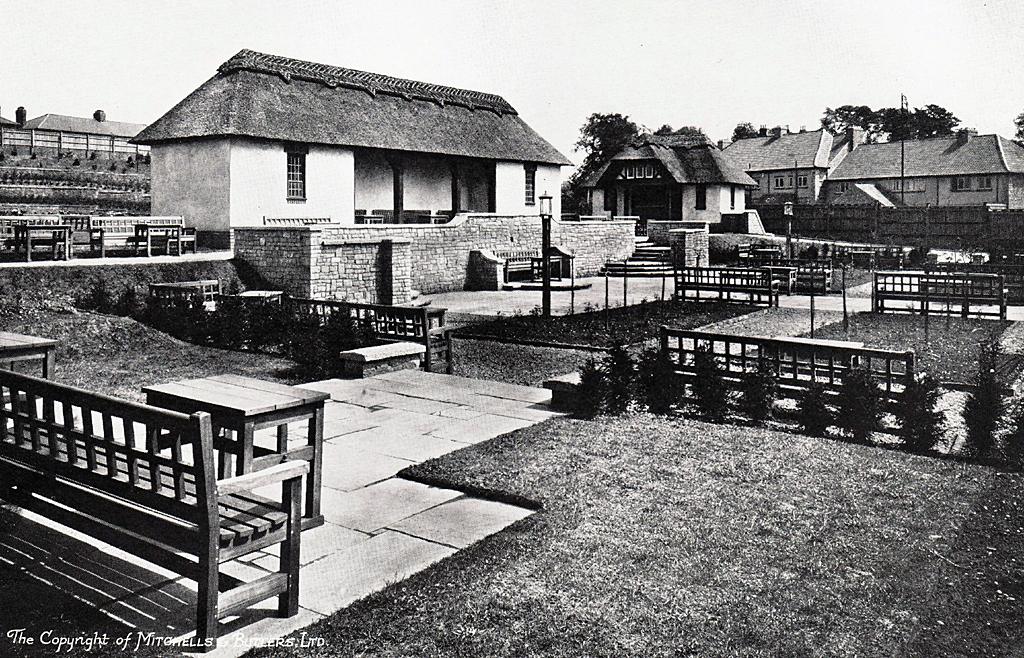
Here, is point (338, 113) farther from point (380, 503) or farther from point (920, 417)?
point (380, 503)

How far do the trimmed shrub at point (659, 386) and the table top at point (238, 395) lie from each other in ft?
15.9

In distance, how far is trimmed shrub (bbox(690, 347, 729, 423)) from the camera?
354 inches

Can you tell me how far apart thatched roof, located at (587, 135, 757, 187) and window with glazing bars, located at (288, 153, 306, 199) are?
25.2m

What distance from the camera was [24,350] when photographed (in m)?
6.88

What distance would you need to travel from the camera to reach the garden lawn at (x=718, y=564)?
165 inches

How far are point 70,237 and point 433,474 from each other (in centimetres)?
1547

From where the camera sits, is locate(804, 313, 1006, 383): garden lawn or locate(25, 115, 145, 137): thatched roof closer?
locate(804, 313, 1006, 383): garden lawn

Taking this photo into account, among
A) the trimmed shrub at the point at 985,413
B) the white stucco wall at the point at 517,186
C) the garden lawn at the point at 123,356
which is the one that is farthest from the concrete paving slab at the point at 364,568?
the white stucco wall at the point at 517,186

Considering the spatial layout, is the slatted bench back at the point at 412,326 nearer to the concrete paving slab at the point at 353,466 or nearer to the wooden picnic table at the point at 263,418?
the concrete paving slab at the point at 353,466

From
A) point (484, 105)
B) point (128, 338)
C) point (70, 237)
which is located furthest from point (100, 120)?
point (128, 338)

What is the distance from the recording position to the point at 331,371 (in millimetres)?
11945

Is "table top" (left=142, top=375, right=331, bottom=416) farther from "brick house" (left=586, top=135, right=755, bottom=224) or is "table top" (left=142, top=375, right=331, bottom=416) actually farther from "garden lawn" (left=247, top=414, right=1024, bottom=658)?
"brick house" (left=586, top=135, right=755, bottom=224)

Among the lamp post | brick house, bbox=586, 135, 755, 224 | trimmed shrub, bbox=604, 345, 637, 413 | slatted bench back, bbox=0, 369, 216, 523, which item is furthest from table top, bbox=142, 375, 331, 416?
brick house, bbox=586, 135, 755, 224

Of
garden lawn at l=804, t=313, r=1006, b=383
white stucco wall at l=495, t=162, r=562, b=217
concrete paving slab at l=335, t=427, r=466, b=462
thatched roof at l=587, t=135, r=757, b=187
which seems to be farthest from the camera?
thatched roof at l=587, t=135, r=757, b=187
